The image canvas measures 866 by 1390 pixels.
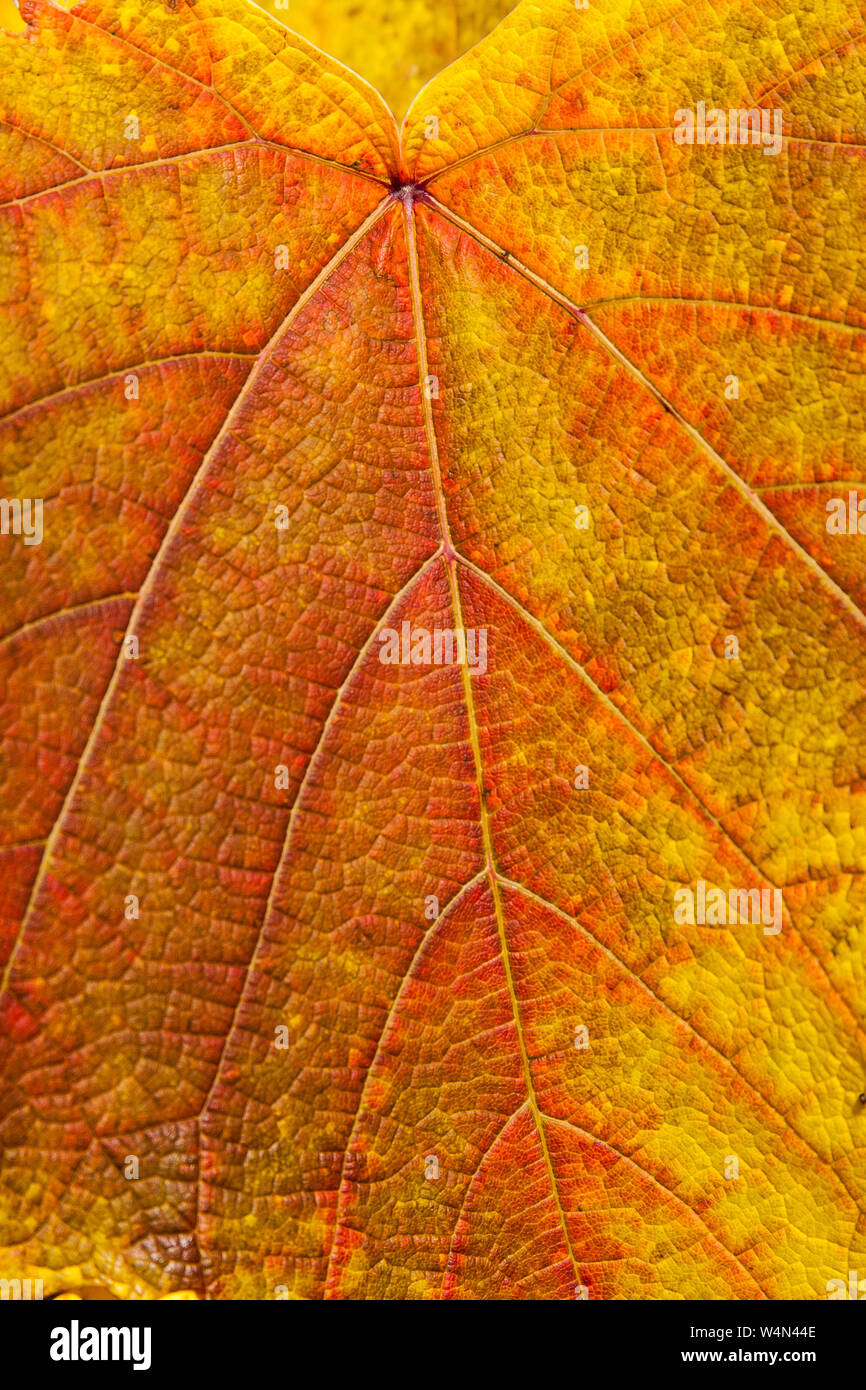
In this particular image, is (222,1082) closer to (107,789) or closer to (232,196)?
(107,789)

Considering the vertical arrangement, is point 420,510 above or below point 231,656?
above

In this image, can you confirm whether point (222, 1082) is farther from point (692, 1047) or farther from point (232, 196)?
point (232, 196)

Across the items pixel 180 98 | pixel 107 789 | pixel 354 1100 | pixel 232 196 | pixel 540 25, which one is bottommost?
pixel 354 1100

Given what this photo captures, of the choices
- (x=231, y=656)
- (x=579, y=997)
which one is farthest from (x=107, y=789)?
(x=579, y=997)

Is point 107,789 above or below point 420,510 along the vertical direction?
below

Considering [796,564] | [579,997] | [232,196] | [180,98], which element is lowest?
[579,997]

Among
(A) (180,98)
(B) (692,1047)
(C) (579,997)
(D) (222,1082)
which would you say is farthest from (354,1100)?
(A) (180,98)
